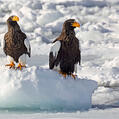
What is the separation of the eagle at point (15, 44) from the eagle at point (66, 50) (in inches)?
Answer: 15.9

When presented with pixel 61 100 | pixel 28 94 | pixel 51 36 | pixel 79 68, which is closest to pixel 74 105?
pixel 61 100

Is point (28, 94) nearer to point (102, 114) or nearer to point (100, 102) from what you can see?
point (102, 114)

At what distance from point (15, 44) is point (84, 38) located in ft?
28.6

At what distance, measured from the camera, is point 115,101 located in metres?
6.67

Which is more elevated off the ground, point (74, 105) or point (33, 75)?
point (33, 75)

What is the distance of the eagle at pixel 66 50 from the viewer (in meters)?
5.84

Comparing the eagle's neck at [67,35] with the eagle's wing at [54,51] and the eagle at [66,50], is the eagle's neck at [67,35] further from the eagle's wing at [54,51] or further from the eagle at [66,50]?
the eagle's wing at [54,51]

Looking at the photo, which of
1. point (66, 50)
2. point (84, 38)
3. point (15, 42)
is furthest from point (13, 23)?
point (84, 38)

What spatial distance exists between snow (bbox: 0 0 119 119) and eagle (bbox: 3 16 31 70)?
272 mm

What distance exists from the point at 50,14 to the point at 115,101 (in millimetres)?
10252

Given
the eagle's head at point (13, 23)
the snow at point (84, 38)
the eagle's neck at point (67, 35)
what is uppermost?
the eagle's head at point (13, 23)

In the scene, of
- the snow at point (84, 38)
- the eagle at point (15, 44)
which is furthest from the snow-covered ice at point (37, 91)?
the eagle at point (15, 44)

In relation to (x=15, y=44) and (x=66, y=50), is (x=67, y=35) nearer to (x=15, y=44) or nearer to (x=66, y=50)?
(x=66, y=50)

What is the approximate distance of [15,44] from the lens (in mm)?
6039
